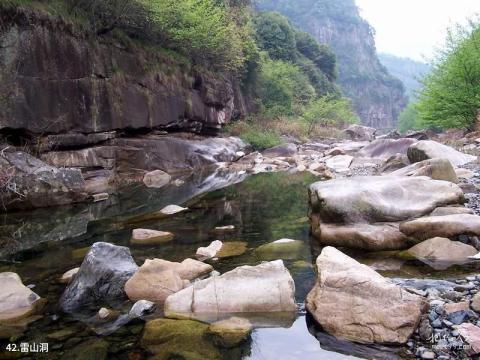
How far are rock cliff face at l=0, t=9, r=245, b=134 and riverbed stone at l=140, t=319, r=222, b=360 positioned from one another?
34.5 ft

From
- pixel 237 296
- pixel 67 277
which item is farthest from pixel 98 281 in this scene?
pixel 237 296

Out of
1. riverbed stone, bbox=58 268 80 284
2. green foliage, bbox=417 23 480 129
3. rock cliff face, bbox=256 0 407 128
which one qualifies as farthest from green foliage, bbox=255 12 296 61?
rock cliff face, bbox=256 0 407 128

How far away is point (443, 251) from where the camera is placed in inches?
213

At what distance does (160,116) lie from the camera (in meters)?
19.6

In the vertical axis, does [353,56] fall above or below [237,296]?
above

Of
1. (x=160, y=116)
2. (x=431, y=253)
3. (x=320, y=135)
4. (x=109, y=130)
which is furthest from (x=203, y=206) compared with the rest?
(x=320, y=135)

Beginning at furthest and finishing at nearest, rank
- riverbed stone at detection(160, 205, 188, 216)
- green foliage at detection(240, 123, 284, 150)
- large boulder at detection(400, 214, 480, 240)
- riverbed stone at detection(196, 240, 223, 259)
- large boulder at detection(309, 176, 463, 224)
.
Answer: green foliage at detection(240, 123, 284, 150), riverbed stone at detection(160, 205, 188, 216), large boulder at detection(309, 176, 463, 224), riverbed stone at detection(196, 240, 223, 259), large boulder at detection(400, 214, 480, 240)

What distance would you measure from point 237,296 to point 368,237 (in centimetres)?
255

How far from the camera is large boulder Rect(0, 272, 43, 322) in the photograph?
4434 millimetres

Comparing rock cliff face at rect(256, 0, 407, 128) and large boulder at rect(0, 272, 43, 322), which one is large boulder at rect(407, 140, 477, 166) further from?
rock cliff face at rect(256, 0, 407, 128)

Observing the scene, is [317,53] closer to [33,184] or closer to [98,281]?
[33,184]

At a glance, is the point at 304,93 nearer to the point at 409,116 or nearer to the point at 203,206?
the point at 409,116

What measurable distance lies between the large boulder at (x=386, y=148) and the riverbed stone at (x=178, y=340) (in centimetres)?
1721

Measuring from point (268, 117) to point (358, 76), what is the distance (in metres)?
82.3
